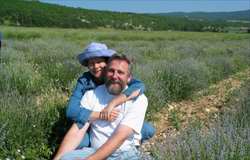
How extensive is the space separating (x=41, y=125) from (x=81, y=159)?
135 centimetres

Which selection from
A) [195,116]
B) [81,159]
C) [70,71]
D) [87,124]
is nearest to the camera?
[81,159]

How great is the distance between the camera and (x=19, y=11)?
87.5 m

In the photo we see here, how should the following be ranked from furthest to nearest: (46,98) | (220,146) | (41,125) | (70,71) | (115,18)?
(115,18) < (70,71) < (46,98) < (41,125) < (220,146)

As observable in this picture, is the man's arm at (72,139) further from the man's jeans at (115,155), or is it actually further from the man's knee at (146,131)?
the man's knee at (146,131)

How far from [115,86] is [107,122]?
328mm

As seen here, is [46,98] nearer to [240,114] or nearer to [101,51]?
[101,51]

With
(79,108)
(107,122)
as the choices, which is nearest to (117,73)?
(107,122)

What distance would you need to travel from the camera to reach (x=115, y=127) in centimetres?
431

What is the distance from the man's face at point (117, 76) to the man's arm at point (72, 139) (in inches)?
16.7

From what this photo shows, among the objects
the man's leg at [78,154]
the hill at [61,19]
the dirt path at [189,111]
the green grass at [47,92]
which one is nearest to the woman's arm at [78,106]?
the man's leg at [78,154]

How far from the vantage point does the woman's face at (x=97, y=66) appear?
15.1 feet

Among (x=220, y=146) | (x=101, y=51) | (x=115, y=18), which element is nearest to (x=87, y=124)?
(x=101, y=51)

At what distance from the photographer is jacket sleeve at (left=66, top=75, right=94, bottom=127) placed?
445cm

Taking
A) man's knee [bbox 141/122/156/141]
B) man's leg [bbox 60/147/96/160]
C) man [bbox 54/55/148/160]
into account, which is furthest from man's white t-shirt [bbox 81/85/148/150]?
man's knee [bbox 141/122/156/141]
